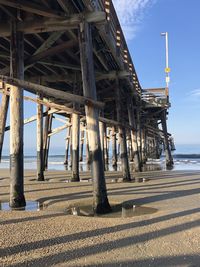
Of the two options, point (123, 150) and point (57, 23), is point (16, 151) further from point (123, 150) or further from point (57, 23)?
point (123, 150)

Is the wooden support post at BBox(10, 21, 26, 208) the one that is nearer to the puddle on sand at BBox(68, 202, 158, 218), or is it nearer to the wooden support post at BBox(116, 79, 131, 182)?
the puddle on sand at BBox(68, 202, 158, 218)

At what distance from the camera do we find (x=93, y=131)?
6832 mm

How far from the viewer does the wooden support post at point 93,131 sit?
6.66 m

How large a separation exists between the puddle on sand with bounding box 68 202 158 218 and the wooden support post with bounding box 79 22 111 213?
0.60 ft

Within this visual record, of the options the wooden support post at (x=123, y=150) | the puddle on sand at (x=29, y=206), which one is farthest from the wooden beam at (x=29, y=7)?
the wooden support post at (x=123, y=150)

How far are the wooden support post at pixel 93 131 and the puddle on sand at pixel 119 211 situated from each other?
18cm

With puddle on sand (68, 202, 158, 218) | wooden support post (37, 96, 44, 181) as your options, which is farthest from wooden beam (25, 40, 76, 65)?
wooden support post (37, 96, 44, 181)

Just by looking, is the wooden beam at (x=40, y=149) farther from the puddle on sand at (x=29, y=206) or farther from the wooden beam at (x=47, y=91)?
the wooden beam at (x=47, y=91)

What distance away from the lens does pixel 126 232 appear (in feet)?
16.3

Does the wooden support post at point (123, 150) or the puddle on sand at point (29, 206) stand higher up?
the wooden support post at point (123, 150)

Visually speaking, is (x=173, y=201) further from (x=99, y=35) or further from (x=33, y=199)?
(x=99, y=35)

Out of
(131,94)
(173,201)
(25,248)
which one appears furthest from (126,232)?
(131,94)

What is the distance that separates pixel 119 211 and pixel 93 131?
153 centimetres

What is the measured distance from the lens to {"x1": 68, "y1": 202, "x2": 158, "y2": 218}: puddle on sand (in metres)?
6.29
